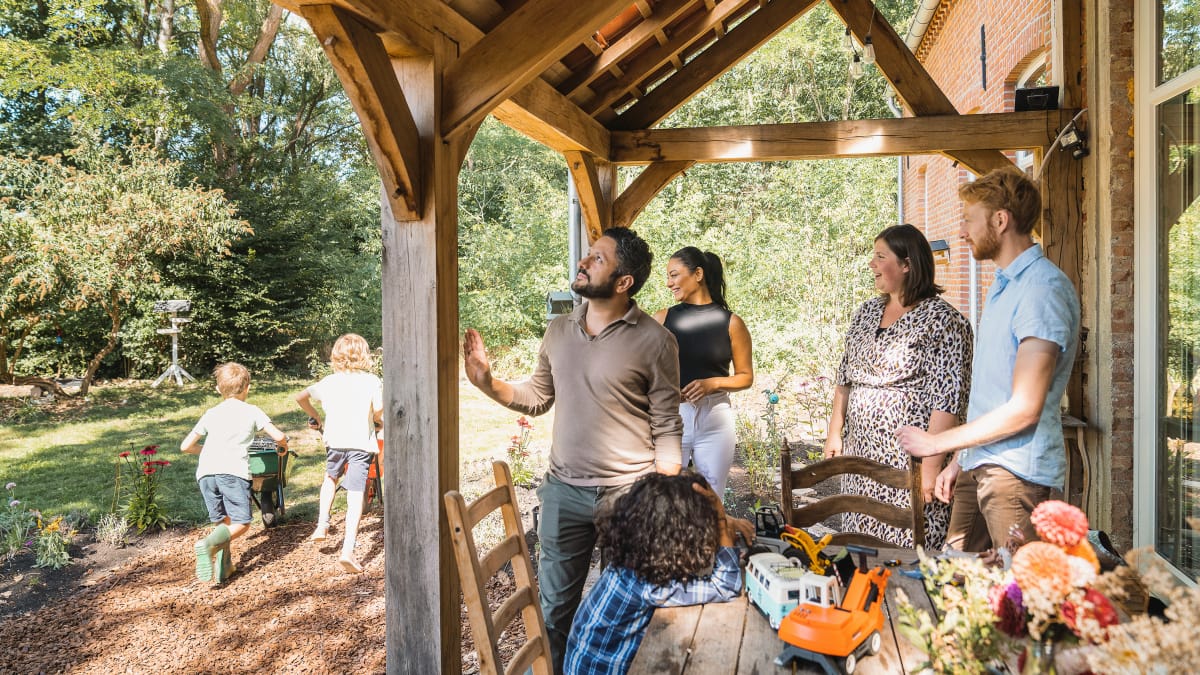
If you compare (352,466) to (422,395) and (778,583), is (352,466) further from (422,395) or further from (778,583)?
(778,583)

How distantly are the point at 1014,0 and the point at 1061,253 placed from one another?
8.64 feet

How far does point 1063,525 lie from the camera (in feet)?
3.11

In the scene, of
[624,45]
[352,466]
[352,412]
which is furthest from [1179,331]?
[352,466]

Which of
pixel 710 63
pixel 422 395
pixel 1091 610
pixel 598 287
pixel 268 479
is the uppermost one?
pixel 710 63

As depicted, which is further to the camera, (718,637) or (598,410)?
(598,410)

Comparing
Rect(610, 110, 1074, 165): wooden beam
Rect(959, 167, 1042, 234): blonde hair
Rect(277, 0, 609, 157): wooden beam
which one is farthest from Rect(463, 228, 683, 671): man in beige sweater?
Rect(610, 110, 1074, 165): wooden beam

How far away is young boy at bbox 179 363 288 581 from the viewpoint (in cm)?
479

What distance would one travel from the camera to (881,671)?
4.95 ft

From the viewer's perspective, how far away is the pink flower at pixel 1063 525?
36.9 inches

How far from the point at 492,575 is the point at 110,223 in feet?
37.5

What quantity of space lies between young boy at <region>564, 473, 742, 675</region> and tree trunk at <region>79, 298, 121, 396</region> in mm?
11897

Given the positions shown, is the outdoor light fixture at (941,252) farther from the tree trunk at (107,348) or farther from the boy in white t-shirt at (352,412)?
the tree trunk at (107,348)

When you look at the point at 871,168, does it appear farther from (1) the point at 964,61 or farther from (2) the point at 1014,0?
(2) the point at 1014,0

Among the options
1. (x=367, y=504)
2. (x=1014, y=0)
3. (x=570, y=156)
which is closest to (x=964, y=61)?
(x=1014, y=0)
